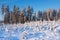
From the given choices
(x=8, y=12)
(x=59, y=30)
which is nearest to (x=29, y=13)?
(x=8, y=12)

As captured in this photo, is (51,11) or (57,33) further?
(51,11)

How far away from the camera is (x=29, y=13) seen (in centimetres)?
1473

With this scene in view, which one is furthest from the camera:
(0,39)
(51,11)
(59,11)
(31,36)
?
(51,11)

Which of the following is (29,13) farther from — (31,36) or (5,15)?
(31,36)

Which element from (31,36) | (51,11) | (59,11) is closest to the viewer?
(31,36)

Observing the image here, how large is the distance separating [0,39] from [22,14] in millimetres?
11040

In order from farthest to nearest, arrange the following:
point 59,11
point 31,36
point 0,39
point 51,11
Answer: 1. point 51,11
2. point 59,11
3. point 31,36
4. point 0,39

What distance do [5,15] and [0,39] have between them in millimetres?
10342

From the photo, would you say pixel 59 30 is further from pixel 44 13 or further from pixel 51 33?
pixel 44 13

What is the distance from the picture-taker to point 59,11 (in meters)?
14.3

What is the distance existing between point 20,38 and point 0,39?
0.56 meters

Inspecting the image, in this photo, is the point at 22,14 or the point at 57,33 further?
the point at 22,14

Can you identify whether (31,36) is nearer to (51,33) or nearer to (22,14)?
(51,33)

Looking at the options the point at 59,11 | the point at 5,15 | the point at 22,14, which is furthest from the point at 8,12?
the point at 59,11
